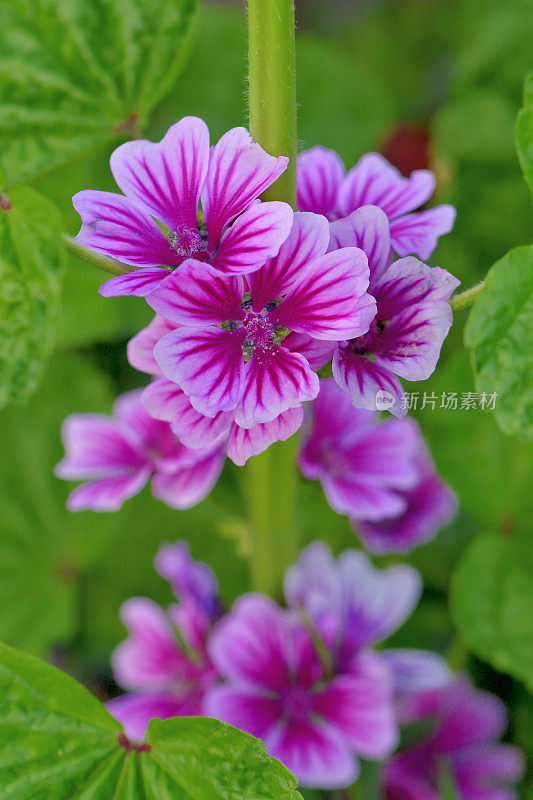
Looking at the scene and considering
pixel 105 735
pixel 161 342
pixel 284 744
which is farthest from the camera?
pixel 284 744

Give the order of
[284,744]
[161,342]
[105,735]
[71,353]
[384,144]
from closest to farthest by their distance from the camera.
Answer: [161,342]
[105,735]
[284,744]
[71,353]
[384,144]

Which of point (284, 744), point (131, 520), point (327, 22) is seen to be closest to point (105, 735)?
point (284, 744)

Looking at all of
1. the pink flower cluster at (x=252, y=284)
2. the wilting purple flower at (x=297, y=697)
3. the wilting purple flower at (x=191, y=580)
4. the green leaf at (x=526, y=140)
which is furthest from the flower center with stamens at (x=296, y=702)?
the green leaf at (x=526, y=140)

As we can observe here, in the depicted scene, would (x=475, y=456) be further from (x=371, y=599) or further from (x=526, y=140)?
(x=526, y=140)

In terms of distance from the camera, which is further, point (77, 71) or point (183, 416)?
point (77, 71)

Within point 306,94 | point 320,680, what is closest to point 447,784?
point 320,680

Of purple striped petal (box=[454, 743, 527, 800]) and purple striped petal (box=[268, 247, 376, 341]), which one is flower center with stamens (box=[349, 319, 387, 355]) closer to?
purple striped petal (box=[268, 247, 376, 341])

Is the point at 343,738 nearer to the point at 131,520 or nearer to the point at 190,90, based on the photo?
the point at 131,520

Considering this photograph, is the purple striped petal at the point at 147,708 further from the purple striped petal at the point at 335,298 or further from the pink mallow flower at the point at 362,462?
the purple striped petal at the point at 335,298
